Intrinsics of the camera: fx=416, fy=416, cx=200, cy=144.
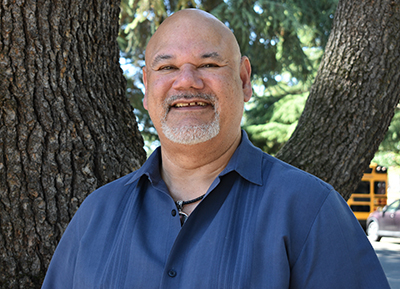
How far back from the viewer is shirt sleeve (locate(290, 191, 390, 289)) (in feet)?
4.26

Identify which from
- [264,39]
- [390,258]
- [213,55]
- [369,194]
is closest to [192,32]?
[213,55]

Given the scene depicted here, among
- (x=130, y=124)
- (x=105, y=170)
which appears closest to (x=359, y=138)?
(x=130, y=124)

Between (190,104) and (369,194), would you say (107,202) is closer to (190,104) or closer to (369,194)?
(190,104)

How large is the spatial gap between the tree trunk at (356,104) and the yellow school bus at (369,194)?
1116 cm

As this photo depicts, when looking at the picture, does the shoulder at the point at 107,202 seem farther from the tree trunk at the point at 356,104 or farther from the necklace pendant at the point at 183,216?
the tree trunk at the point at 356,104

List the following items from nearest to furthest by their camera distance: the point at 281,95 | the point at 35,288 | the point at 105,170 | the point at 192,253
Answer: the point at 192,253 → the point at 35,288 → the point at 105,170 → the point at 281,95

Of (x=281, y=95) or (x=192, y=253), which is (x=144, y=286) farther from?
(x=281, y=95)

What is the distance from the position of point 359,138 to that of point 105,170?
71.8 inches

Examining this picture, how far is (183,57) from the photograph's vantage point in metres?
1.64

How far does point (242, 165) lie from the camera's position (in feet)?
5.07

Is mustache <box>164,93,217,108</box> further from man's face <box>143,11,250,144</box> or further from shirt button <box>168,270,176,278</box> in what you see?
shirt button <box>168,270,176,278</box>

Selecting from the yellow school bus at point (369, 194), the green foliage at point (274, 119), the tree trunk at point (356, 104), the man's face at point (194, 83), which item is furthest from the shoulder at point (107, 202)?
the yellow school bus at point (369, 194)

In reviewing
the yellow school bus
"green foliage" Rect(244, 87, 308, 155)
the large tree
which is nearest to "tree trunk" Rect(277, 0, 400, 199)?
the large tree

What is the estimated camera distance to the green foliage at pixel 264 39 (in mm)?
8422
